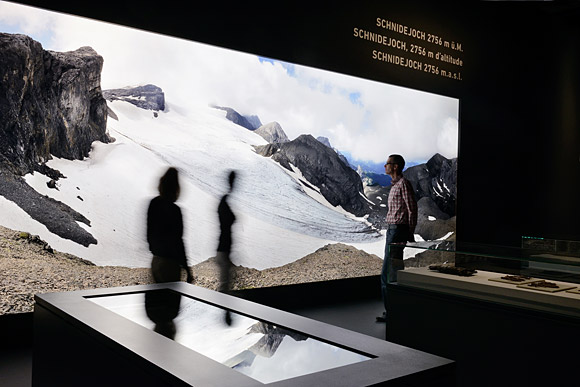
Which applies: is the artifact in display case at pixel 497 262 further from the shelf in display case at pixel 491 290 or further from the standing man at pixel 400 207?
the standing man at pixel 400 207

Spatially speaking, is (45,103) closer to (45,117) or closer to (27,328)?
(45,117)

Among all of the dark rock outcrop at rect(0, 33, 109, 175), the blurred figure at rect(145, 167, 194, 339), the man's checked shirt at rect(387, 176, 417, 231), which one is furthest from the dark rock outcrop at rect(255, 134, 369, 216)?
the dark rock outcrop at rect(0, 33, 109, 175)

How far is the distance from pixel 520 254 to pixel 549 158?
6.41m

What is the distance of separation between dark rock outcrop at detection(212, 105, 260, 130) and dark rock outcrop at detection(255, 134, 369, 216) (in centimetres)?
23

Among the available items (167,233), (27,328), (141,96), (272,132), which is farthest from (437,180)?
(27,328)

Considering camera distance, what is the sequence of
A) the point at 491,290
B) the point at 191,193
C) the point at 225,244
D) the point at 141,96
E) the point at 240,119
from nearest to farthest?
1. the point at 491,290
2. the point at 141,96
3. the point at 191,193
4. the point at 225,244
5. the point at 240,119

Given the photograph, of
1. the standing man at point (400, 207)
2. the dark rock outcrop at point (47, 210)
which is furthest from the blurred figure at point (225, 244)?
the standing man at point (400, 207)

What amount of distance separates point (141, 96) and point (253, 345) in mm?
3459

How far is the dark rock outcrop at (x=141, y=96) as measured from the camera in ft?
14.2

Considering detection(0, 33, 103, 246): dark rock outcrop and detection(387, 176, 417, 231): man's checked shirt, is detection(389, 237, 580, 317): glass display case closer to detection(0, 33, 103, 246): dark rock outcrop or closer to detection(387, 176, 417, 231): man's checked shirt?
detection(387, 176, 417, 231): man's checked shirt

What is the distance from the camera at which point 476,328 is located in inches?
104

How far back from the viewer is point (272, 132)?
5.41 meters

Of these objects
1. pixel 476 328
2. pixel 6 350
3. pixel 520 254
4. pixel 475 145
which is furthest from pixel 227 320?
pixel 475 145

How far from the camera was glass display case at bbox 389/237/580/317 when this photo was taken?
95.5 inches
